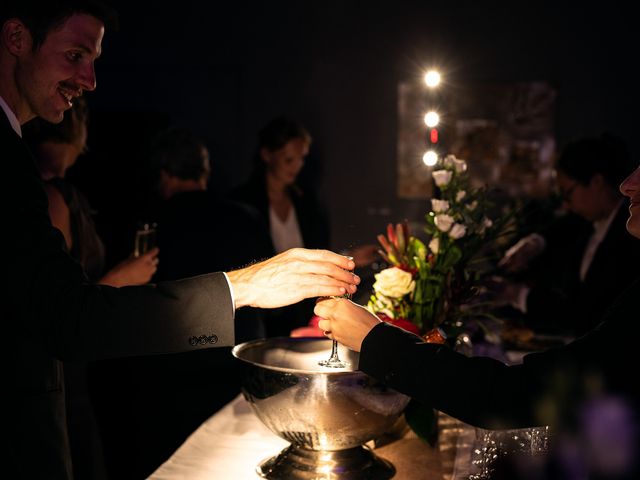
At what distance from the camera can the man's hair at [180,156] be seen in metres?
2.64

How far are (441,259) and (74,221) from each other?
129 cm

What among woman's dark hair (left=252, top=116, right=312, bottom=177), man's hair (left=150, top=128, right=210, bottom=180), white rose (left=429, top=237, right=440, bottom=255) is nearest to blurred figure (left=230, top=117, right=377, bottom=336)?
woman's dark hair (left=252, top=116, right=312, bottom=177)

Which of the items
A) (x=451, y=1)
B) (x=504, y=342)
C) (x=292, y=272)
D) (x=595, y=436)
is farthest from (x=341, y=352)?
(x=451, y=1)

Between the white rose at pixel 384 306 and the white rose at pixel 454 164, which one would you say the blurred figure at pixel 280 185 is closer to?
the white rose at pixel 454 164

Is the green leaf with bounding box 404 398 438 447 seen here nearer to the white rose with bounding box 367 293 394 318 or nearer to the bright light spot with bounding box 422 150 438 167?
the white rose with bounding box 367 293 394 318

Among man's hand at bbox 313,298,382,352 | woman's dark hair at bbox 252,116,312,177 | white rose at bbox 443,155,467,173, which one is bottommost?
man's hand at bbox 313,298,382,352

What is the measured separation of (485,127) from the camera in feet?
16.2

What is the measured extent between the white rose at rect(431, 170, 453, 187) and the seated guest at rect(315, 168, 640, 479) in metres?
0.80

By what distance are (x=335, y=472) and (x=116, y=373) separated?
2.70 meters

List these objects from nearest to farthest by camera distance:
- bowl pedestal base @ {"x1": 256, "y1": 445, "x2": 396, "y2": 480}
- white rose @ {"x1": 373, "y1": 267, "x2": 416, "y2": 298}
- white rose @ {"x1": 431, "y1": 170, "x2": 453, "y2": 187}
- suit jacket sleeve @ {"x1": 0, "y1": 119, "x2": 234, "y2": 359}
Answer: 1. suit jacket sleeve @ {"x1": 0, "y1": 119, "x2": 234, "y2": 359}
2. bowl pedestal base @ {"x1": 256, "y1": 445, "x2": 396, "y2": 480}
3. white rose @ {"x1": 373, "y1": 267, "x2": 416, "y2": 298}
4. white rose @ {"x1": 431, "y1": 170, "x2": 453, "y2": 187}

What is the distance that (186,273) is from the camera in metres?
2.44

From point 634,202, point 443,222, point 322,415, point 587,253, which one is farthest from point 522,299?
point 322,415

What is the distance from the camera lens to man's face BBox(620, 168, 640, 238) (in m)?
1.33

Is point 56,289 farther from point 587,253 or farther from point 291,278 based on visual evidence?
point 587,253
